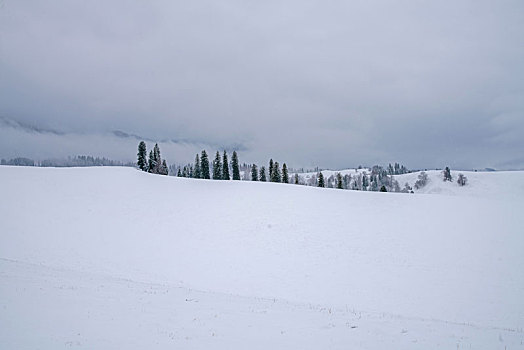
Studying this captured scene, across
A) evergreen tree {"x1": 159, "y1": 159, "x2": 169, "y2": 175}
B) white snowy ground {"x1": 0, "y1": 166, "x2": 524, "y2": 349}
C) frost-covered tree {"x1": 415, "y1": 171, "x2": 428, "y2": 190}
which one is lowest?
white snowy ground {"x1": 0, "y1": 166, "x2": 524, "y2": 349}

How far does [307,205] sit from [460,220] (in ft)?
61.9

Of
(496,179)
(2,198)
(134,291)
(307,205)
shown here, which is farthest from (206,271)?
(496,179)

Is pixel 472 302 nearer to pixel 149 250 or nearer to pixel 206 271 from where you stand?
pixel 206 271

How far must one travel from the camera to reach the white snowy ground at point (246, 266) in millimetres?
10680

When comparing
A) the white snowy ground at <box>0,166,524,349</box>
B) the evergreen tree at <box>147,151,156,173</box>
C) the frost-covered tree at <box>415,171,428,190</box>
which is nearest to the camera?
the white snowy ground at <box>0,166,524,349</box>

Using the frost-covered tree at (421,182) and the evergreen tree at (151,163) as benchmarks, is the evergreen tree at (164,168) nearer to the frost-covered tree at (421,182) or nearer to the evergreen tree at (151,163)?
the evergreen tree at (151,163)

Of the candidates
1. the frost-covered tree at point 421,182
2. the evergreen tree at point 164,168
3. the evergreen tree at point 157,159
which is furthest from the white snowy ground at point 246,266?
the frost-covered tree at point 421,182

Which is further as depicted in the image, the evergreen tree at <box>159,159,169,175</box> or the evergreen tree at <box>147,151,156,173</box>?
the evergreen tree at <box>159,159,169,175</box>

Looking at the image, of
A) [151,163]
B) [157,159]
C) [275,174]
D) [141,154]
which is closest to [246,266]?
[275,174]

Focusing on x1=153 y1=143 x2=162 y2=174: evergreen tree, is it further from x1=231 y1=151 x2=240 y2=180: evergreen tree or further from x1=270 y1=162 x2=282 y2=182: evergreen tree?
x1=270 y1=162 x2=282 y2=182: evergreen tree

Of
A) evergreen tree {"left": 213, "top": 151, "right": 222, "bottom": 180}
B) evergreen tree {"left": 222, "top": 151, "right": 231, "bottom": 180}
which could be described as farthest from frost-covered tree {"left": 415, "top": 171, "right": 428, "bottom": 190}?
evergreen tree {"left": 213, "top": 151, "right": 222, "bottom": 180}

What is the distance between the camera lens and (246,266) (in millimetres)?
23906

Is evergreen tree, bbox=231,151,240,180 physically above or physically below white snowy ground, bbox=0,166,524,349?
above

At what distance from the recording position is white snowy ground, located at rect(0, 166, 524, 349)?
10.7m
